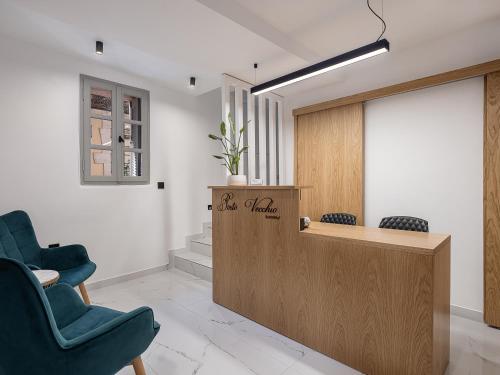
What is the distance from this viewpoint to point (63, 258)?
2.85 meters

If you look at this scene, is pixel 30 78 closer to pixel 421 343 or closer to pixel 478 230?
pixel 421 343

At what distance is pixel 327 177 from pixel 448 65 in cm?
186

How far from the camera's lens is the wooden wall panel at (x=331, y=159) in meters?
3.65

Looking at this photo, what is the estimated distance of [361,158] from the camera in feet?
11.8

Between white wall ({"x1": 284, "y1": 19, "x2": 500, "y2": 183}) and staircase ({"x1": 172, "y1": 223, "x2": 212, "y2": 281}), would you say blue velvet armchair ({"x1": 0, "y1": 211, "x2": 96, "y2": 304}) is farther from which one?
white wall ({"x1": 284, "y1": 19, "x2": 500, "y2": 183})

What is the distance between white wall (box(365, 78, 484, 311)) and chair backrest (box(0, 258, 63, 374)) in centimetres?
347

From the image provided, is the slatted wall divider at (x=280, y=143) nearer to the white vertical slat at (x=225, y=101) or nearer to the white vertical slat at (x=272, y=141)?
the white vertical slat at (x=272, y=141)

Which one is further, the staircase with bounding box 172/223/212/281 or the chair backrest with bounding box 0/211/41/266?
the staircase with bounding box 172/223/212/281

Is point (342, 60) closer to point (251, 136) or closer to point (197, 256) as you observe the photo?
point (251, 136)

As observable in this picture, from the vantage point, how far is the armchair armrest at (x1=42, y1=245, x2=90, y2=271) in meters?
2.83

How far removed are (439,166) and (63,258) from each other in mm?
4186

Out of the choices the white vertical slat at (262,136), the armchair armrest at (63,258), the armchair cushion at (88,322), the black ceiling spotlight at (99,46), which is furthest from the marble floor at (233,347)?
the black ceiling spotlight at (99,46)

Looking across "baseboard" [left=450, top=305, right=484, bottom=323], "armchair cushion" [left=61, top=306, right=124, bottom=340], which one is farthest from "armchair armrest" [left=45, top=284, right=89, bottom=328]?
"baseboard" [left=450, top=305, right=484, bottom=323]

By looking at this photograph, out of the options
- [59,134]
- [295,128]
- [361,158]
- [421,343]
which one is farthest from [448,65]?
[59,134]
